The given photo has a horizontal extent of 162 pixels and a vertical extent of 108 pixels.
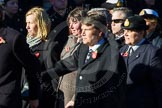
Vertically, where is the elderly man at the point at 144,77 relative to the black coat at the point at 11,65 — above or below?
below

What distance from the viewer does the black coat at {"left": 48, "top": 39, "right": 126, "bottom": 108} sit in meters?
5.53

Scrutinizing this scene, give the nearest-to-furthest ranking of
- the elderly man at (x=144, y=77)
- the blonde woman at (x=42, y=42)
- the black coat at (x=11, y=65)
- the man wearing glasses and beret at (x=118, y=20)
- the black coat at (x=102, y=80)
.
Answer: the black coat at (x=11, y=65) < the black coat at (x=102, y=80) < the elderly man at (x=144, y=77) < the blonde woman at (x=42, y=42) < the man wearing glasses and beret at (x=118, y=20)

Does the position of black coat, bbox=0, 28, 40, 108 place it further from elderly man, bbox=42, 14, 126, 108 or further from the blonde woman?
the blonde woman

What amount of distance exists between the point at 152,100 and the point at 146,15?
178 centimetres

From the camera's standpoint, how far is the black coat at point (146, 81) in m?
5.89

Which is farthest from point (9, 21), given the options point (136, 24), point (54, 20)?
point (136, 24)

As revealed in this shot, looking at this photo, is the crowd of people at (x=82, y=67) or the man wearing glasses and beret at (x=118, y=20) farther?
the man wearing glasses and beret at (x=118, y=20)

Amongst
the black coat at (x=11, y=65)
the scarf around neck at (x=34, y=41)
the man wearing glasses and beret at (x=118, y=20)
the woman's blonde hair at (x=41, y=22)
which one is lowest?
the man wearing glasses and beret at (x=118, y=20)

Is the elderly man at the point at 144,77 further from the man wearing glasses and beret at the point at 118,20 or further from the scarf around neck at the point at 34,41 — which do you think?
the scarf around neck at the point at 34,41

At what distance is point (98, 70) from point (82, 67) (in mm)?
234

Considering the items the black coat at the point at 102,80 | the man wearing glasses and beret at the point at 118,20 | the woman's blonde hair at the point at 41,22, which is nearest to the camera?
the black coat at the point at 102,80

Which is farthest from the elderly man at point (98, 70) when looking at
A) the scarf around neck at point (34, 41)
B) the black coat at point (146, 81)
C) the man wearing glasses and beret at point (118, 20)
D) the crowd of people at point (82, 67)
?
the man wearing glasses and beret at point (118, 20)

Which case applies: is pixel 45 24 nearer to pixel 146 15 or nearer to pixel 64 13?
pixel 146 15

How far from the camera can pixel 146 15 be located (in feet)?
24.4
